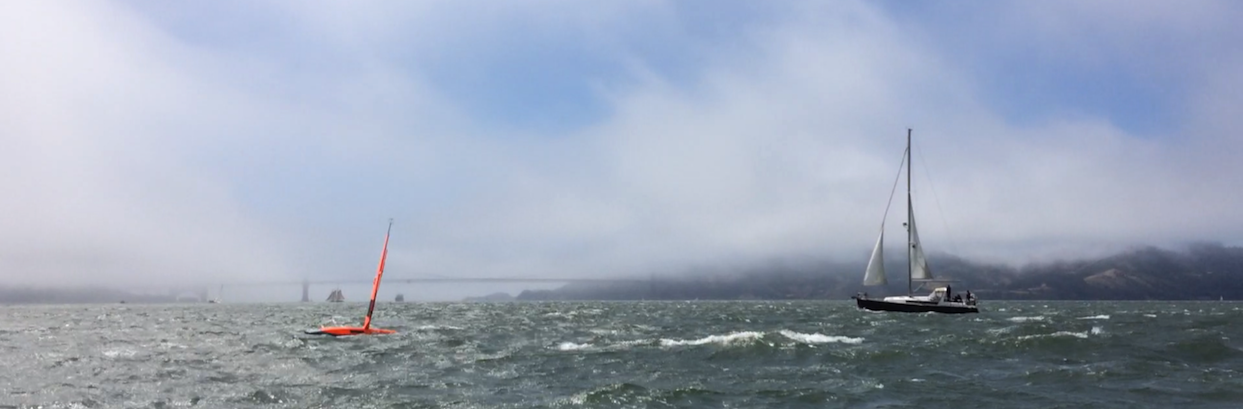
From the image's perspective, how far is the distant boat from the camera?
280ft

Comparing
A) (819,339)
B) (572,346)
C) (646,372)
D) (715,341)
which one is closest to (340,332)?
(572,346)

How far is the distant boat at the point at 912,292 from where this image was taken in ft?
280

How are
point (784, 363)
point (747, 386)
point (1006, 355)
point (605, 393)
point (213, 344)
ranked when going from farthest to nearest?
point (213, 344)
point (1006, 355)
point (784, 363)
point (747, 386)
point (605, 393)

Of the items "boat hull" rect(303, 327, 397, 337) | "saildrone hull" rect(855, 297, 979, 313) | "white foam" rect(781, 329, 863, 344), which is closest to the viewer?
"white foam" rect(781, 329, 863, 344)

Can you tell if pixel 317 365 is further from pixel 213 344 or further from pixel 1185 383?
pixel 1185 383

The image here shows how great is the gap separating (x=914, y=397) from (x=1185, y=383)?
9188mm

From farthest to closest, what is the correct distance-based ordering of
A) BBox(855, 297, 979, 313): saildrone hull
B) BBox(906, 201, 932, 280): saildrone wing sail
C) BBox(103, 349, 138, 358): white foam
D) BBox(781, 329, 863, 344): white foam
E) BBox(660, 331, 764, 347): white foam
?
BBox(906, 201, 932, 280): saildrone wing sail, BBox(855, 297, 979, 313): saildrone hull, BBox(781, 329, 863, 344): white foam, BBox(660, 331, 764, 347): white foam, BBox(103, 349, 138, 358): white foam

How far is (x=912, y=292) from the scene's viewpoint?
98.6 metres

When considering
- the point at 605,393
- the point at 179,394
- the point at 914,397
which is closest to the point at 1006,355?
the point at 914,397

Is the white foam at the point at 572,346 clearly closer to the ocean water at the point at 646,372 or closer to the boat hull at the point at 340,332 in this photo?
the ocean water at the point at 646,372

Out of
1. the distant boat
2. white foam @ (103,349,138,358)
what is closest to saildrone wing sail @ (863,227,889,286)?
the distant boat

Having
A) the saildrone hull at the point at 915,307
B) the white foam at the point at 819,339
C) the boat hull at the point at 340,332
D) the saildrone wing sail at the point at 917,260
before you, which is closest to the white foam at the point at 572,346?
the white foam at the point at 819,339

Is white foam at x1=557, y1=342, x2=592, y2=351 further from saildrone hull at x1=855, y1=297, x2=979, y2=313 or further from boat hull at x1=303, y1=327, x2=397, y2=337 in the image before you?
saildrone hull at x1=855, y1=297, x2=979, y2=313

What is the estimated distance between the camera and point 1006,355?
1385 inches
